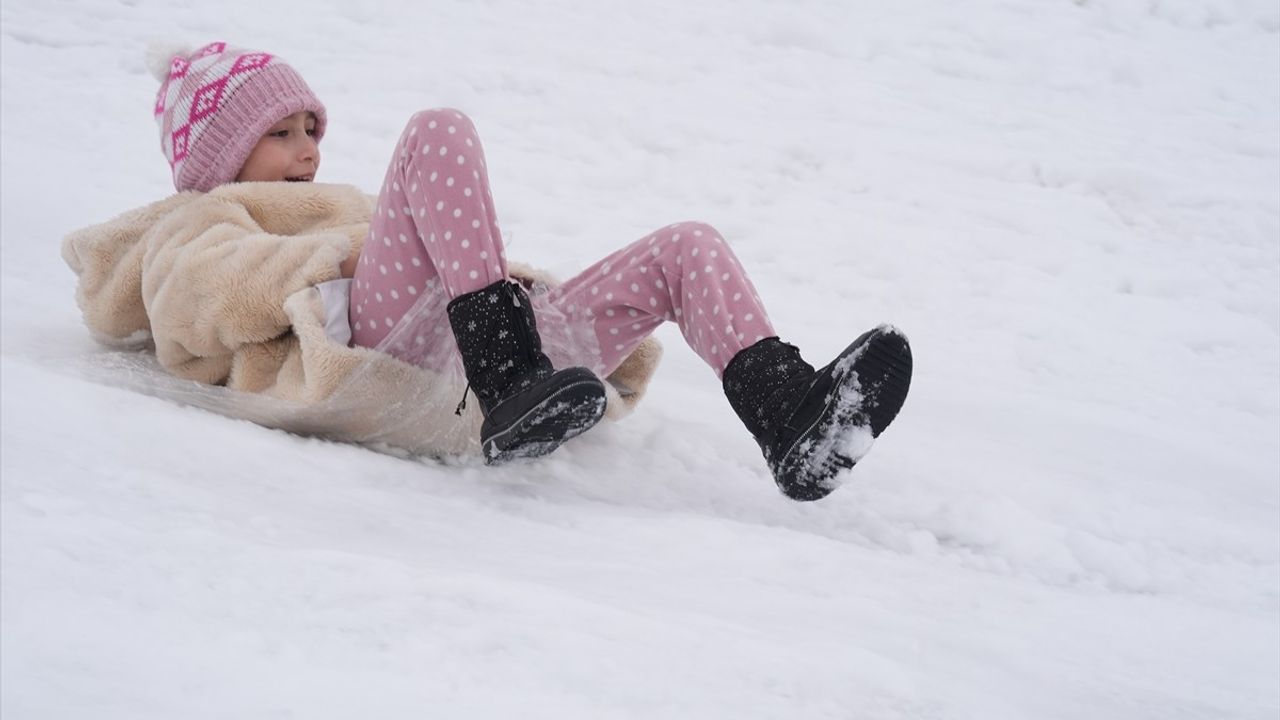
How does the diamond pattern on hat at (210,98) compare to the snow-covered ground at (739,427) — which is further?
the diamond pattern on hat at (210,98)

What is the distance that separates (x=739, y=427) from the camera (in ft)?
6.70

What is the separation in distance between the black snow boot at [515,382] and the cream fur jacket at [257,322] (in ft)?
0.62

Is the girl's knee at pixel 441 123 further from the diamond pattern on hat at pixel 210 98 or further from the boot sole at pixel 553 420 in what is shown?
the diamond pattern on hat at pixel 210 98

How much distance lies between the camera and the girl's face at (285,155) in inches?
80.2

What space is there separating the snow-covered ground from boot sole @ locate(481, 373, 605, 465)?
0.13m

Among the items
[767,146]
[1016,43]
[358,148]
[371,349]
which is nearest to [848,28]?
[1016,43]

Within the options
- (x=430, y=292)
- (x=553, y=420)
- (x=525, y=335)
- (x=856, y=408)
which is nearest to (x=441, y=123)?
(x=430, y=292)

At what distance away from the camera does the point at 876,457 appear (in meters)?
1.96

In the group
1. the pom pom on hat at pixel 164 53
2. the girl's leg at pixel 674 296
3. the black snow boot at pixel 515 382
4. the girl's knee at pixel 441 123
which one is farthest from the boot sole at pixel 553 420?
the pom pom on hat at pixel 164 53

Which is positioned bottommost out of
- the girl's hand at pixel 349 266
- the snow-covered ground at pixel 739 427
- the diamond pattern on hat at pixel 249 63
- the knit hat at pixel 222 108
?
the snow-covered ground at pixel 739 427

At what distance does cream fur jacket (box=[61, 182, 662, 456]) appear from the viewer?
65.3 inches

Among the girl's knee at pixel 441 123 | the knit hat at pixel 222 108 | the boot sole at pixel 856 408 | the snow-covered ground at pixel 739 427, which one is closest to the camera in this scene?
the snow-covered ground at pixel 739 427

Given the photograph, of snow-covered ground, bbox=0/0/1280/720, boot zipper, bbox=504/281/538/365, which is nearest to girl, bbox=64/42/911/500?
boot zipper, bbox=504/281/538/365

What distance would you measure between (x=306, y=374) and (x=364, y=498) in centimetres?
27
